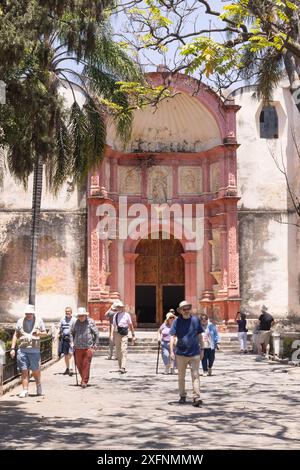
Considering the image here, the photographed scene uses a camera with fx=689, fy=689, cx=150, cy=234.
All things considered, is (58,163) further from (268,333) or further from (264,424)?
(264,424)

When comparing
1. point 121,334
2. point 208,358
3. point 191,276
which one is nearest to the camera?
point 208,358

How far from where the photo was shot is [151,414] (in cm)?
915

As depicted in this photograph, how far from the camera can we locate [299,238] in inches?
1009

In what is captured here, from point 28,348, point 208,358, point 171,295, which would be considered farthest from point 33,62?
point 171,295

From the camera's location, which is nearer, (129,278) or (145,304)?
(129,278)

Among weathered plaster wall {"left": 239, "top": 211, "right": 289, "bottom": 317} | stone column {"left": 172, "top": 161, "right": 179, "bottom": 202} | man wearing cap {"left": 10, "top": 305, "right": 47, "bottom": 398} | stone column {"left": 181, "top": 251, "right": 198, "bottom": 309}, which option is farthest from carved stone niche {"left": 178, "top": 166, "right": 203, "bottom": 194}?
man wearing cap {"left": 10, "top": 305, "right": 47, "bottom": 398}

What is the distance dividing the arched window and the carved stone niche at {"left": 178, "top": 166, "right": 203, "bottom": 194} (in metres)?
2.83

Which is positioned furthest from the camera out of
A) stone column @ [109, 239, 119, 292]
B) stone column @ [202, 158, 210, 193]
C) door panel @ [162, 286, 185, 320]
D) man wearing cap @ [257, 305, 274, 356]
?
door panel @ [162, 286, 185, 320]

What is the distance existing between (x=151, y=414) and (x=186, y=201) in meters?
17.8

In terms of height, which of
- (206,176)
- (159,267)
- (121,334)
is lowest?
(121,334)

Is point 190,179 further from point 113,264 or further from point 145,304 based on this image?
point 145,304

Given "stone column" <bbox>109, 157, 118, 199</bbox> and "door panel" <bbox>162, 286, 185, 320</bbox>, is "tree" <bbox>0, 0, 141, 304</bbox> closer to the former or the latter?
"stone column" <bbox>109, 157, 118, 199</bbox>

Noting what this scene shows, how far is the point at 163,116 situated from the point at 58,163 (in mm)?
10421

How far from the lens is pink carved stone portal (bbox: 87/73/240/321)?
2477 centimetres
